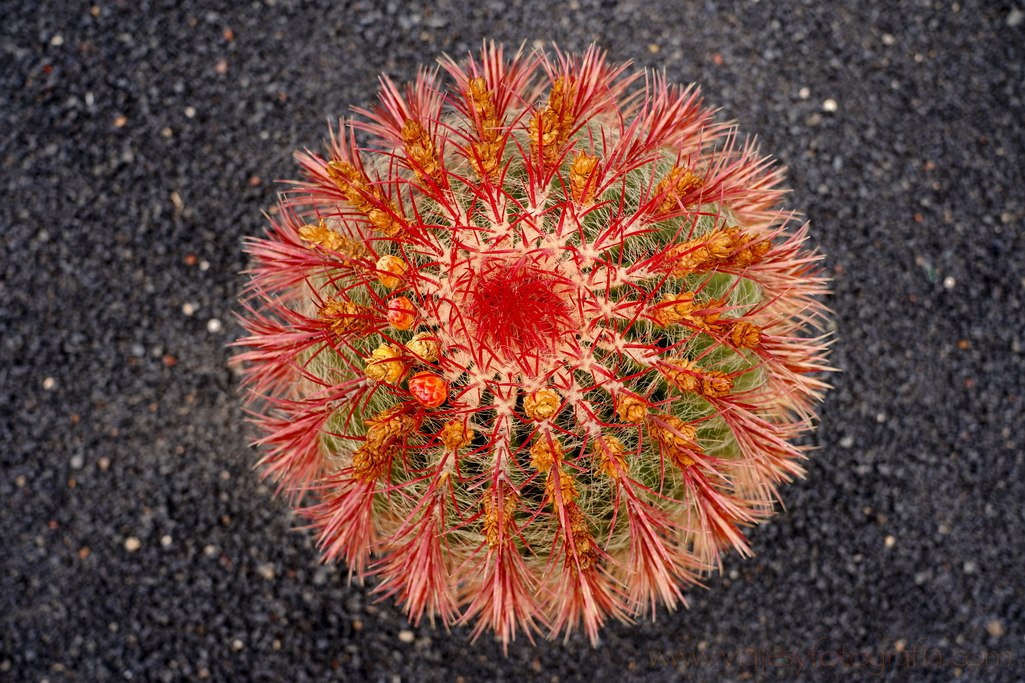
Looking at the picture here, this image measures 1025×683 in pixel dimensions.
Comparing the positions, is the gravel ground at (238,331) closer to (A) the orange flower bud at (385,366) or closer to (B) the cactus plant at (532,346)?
(B) the cactus plant at (532,346)

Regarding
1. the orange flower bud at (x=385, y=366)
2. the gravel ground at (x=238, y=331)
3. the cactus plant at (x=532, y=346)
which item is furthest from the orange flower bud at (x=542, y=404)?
the gravel ground at (x=238, y=331)

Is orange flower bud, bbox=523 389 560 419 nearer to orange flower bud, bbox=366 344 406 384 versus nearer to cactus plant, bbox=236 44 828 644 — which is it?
cactus plant, bbox=236 44 828 644

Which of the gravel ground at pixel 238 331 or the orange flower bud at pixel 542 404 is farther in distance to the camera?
the gravel ground at pixel 238 331

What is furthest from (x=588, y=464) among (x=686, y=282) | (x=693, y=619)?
(x=693, y=619)

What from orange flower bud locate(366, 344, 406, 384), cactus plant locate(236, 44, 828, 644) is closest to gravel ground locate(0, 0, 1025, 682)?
cactus plant locate(236, 44, 828, 644)

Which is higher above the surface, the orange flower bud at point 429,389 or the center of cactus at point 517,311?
the center of cactus at point 517,311

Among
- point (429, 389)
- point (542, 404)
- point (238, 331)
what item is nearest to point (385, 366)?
point (429, 389)

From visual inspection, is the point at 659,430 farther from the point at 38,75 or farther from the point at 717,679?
the point at 38,75
